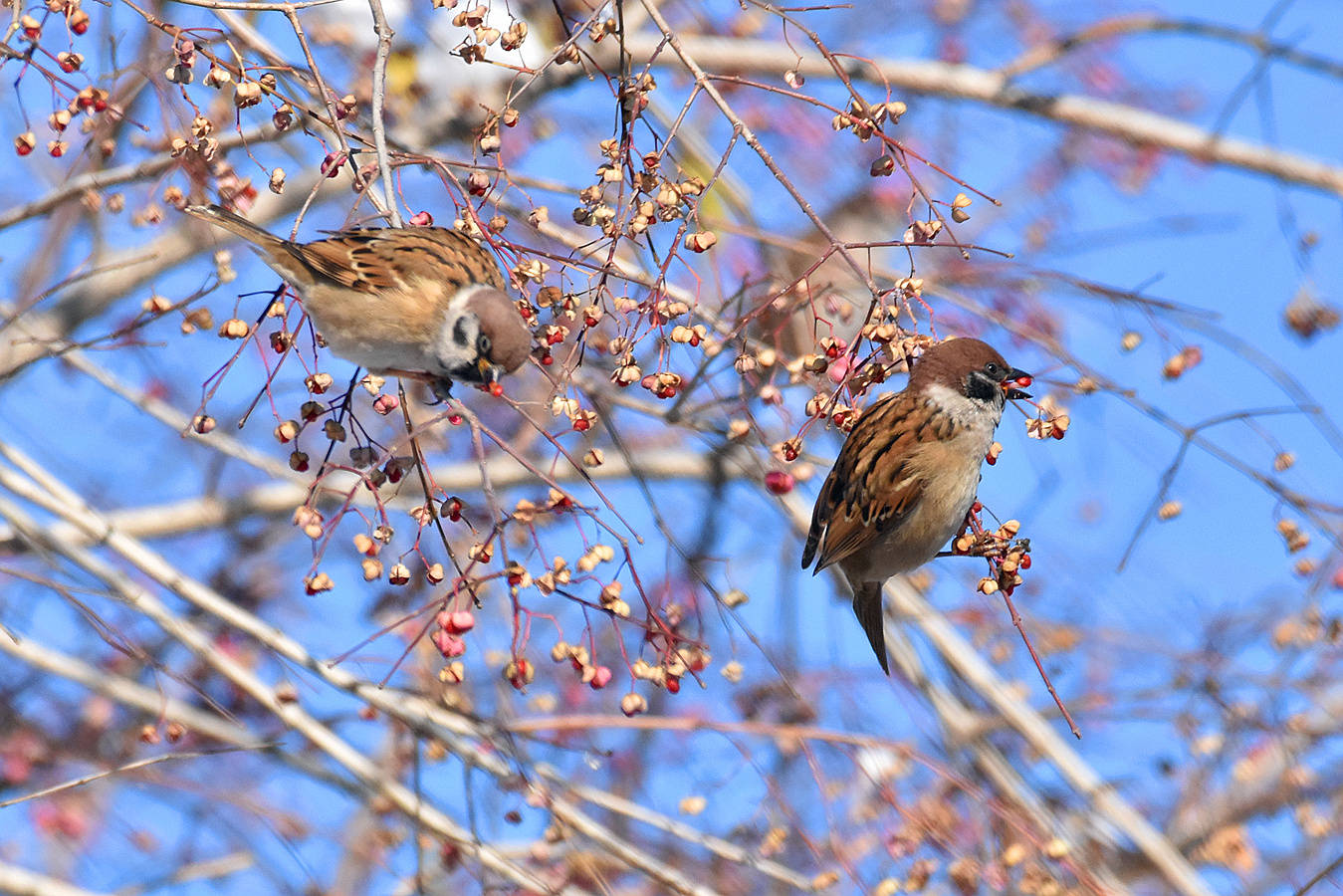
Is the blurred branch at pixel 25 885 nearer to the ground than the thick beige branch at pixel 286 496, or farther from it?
nearer to the ground

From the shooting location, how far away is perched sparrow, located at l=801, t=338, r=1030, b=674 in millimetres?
3422

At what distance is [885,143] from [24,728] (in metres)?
4.84

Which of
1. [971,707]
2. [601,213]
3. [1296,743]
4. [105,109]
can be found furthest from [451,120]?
[1296,743]

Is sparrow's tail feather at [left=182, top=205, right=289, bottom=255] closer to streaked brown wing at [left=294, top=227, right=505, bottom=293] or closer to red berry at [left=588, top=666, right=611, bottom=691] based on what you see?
streaked brown wing at [left=294, top=227, right=505, bottom=293]

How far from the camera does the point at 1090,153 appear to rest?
7469 mm

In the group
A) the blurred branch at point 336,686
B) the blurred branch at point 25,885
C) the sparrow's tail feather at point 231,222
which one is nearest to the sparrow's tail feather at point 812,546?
the blurred branch at point 336,686

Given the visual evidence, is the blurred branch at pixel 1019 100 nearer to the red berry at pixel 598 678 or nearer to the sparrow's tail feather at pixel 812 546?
the sparrow's tail feather at pixel 812 546

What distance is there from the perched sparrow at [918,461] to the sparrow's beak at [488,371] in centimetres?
101

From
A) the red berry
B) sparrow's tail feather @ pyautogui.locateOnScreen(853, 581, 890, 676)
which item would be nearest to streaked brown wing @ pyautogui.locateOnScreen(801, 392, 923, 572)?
sparrow's tail feather @ pyautogui.locateOnScreen(853, 581, 890, 676)

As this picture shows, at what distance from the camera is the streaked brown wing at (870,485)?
140 inches

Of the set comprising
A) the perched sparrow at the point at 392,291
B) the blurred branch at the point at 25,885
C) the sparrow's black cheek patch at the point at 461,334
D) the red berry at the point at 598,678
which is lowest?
the blurred branch at the point at 25,885

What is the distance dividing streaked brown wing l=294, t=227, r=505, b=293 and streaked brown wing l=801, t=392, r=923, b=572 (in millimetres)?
1087

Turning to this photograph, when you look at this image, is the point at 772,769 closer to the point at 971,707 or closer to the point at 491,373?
the point at 971,707

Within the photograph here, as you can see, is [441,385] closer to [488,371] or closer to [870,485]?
[488,371]
